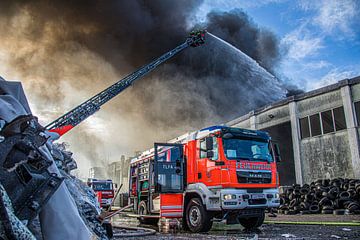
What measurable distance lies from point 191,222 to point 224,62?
2266cm

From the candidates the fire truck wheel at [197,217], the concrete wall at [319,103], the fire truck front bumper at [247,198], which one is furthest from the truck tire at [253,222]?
the concrete wall at [319,103]

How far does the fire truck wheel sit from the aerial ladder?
950 cm

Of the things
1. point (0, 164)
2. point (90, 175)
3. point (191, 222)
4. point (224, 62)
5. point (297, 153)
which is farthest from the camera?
point (90, 175)

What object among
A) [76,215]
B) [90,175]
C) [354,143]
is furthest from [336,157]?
[90,175]

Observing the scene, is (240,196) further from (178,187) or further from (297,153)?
(297,153)

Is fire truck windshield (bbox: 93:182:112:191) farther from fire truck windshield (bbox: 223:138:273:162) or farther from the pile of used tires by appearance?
fire truck windshield (bbox: 223:138:273:162)

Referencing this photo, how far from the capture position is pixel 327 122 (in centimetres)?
1655

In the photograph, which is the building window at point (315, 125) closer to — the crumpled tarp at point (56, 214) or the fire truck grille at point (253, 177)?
the fire truck grille at point (253, 177)

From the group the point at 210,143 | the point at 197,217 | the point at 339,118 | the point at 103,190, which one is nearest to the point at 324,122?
the point at 339,118

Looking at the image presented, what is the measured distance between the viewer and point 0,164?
187 centimetres

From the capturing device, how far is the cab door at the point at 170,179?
26.7 ft

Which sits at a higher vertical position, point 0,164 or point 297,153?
point 297,153

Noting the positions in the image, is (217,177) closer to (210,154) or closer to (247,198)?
(210,154)

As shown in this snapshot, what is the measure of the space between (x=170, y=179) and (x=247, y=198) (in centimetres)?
246
